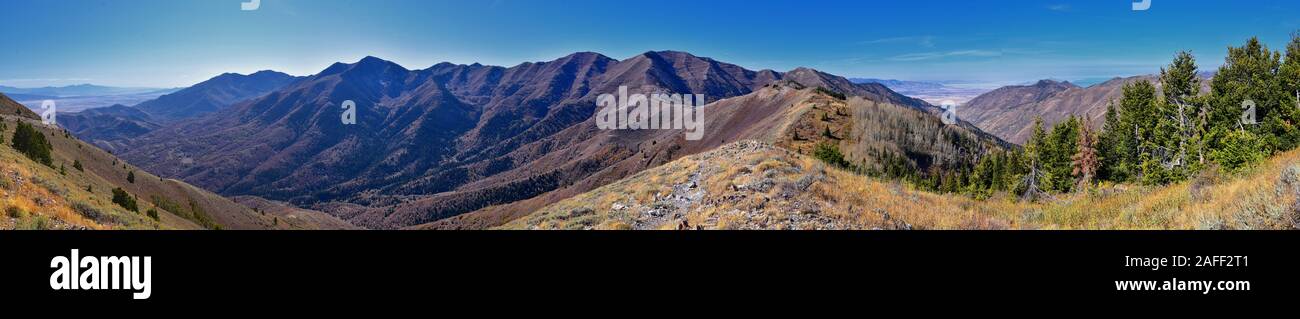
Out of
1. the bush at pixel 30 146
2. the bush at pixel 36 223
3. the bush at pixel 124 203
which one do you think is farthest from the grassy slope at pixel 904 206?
the bush at pixel 30 146

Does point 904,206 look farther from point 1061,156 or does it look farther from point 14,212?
point 1061,156

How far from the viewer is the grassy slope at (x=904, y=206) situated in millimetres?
10227

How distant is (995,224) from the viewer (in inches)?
536

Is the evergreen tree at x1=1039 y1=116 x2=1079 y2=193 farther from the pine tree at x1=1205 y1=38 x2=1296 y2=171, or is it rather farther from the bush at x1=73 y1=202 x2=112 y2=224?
the bush at x1=73 y1=202 x2=112 y2=224

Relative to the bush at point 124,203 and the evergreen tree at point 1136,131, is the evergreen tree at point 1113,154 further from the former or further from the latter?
the bush at point 124,203

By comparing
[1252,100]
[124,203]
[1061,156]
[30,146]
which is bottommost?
[124,203]

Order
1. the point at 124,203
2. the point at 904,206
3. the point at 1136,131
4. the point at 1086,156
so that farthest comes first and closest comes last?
the point at 1086,156 → the point at 1136,131 → the point at 124,203 → the point at 904,206

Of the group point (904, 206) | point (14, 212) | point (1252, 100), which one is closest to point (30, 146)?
point (14, 212)

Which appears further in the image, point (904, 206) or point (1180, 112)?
point (1180, 112)

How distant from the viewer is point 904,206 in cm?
1617

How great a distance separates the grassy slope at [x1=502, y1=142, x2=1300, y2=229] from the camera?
10227 mm
